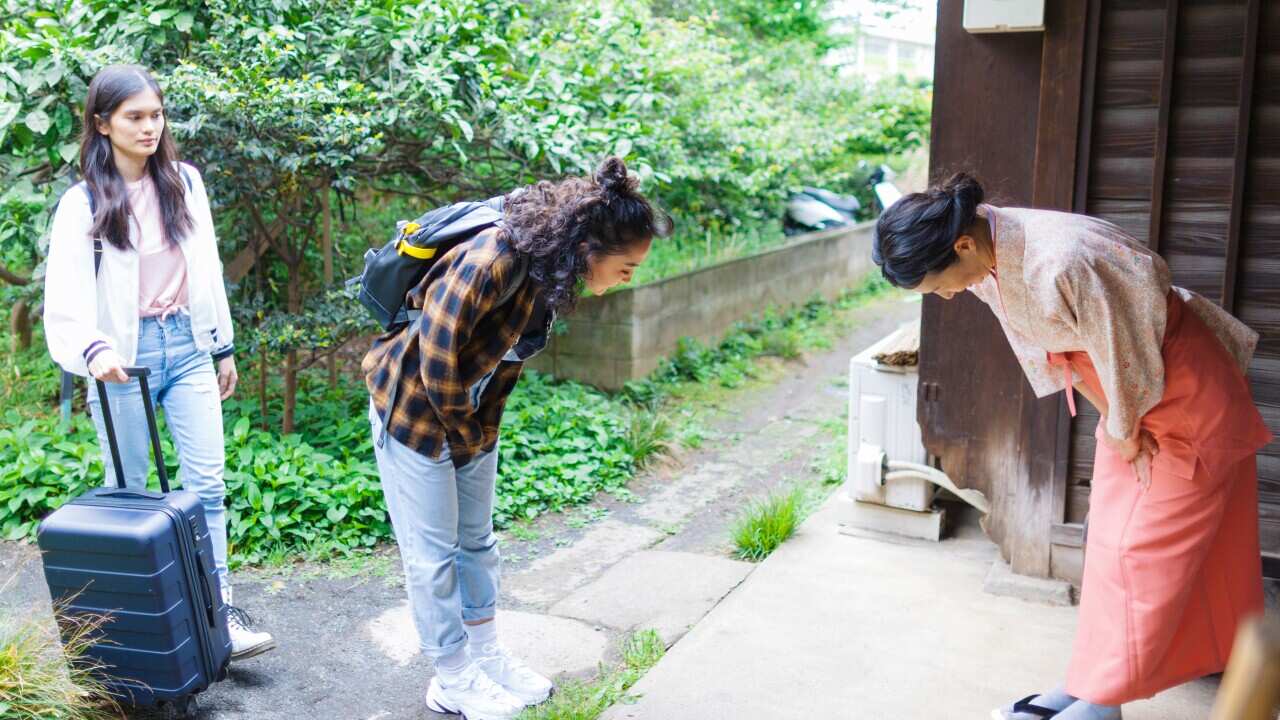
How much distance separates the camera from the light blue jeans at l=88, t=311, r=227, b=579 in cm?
332

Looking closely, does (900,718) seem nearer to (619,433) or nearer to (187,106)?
(619,433)

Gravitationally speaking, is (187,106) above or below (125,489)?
above

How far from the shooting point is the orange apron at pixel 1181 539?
2508 millimetres

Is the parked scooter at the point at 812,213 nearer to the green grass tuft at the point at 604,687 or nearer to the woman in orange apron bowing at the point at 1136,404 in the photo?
the green grass tuft at the point at 604,687

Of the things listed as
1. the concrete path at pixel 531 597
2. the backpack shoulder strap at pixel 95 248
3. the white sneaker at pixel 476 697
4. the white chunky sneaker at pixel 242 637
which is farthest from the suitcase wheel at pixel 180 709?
the backpack shoulder strap at pixel 95 248

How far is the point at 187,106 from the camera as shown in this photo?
181 inches

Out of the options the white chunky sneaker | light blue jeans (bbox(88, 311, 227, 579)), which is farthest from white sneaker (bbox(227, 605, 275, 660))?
light blue jeans (bbox(88, 311, 227, 579))

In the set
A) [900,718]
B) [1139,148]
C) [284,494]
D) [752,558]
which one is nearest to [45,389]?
[284,494]

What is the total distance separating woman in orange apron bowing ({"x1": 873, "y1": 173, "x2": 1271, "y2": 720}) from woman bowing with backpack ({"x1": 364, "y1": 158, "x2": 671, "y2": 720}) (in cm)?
69

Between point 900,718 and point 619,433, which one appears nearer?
point 900,718

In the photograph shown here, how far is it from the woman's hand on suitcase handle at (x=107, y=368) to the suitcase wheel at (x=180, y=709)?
3.07 feet

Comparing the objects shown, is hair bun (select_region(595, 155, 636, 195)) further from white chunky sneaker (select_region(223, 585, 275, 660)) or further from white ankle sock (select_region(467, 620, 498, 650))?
white chunky sneaker (select_region(223, 585, 275, 660))

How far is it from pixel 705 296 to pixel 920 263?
5.57m

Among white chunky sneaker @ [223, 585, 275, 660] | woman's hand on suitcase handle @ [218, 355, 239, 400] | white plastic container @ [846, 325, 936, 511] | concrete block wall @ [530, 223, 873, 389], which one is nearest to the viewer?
white chunky sneaker @ [223, 585, 275, 660]
